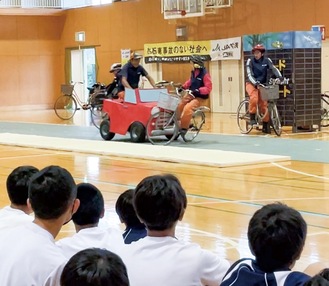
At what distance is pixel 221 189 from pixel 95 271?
239 inches

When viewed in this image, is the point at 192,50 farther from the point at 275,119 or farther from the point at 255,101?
the point at 275,119

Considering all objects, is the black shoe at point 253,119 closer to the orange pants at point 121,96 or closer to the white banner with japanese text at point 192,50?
the orange pants at point 121,96

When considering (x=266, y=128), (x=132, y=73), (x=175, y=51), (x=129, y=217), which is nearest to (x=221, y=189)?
(x=129, y=217)

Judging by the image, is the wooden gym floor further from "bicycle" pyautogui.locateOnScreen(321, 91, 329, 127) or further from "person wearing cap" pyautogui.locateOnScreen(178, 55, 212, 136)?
"bicycle" pyautogui.locateOnScreen(321, 91, 329, 127)

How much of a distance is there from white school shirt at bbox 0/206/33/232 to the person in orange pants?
33.8ft

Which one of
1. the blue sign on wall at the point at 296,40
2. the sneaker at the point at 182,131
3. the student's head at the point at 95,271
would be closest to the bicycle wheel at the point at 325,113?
the blue sign on wall at the point at 296,40

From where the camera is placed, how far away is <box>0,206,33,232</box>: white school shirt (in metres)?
3.18

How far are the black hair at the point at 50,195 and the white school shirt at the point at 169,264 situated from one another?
0.33 meters

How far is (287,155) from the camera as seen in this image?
10469 millimetres

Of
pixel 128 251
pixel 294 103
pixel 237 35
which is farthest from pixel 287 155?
pixel 237 35

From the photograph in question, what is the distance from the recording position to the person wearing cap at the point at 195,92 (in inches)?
478

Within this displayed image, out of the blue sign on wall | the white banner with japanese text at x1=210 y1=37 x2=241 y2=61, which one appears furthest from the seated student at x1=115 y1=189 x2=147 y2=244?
the white banner with japanese text at x1=210 y1=37 x2=241 y2=61

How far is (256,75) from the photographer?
13766 millimetres

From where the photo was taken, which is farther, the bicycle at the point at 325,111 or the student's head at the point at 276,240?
the bicycle at the point at 325,111
